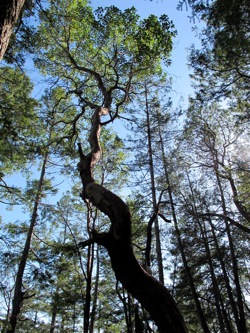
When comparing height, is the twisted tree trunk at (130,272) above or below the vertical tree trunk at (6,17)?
below

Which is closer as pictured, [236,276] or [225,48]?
[225,48]

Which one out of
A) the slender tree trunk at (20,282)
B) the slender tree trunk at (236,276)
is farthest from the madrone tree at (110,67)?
the slender tree trunk at (236,276)

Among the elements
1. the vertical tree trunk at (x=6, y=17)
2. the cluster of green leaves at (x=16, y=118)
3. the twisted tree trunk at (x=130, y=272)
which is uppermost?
the cluster of green leaves at (x=16, y=118)

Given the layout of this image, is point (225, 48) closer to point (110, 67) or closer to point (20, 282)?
point (110, 67)

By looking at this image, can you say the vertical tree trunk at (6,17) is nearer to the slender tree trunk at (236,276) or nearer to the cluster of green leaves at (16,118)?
the cluster of green leaves at (16,118)

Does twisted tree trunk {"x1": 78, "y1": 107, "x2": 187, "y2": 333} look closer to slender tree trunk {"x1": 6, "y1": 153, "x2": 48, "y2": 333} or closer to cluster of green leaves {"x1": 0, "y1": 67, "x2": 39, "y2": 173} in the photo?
cluster of green leaves {"x1": 0, "y1": 67, "x2": 39, "y2": 173}

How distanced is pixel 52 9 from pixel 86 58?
1891mm

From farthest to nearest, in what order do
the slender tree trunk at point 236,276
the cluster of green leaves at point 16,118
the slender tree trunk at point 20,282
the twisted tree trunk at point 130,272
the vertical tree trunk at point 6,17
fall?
the slender tree trunk at point 236,276, the slender tree trunk at point 20,282, the cluster of green leaves at point 16,118, the twisted tree trunk at point 130,272, the vertical tree trunk at point 6,17

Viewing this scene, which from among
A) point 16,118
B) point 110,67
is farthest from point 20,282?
point 110,67

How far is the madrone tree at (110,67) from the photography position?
2715 millimetres

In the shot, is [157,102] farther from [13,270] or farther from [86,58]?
[13,270]

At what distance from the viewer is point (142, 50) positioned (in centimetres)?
724

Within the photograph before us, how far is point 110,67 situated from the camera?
8438 mm

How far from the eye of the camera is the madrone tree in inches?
107
